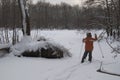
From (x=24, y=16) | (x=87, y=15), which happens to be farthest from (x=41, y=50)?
(x=87, y=15)

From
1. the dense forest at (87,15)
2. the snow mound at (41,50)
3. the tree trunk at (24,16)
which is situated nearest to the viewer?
the dense forest at (87,15)

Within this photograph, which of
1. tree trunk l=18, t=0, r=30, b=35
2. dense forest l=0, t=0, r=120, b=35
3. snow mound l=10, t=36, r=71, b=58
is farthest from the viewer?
tree trunk l=18, t=0, r=30, b=35

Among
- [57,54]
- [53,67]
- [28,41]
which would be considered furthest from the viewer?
[28,41]

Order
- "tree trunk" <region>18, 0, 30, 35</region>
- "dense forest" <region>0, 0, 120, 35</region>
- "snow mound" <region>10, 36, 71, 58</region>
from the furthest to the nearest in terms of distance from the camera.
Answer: "tree trunk" <region>18, 0, 30, 35</region> → "snow mound" <region>10, 36, 71, 58</region> → "dense forest" <region>0, 0, 120, 35</region>

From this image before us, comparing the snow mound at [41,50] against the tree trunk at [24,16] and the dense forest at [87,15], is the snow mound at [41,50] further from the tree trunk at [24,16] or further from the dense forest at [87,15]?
the dense forest at [87,15]

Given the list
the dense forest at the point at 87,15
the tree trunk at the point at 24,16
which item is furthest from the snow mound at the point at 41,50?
the dense forest at the point at 87,15

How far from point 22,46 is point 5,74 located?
5.04m

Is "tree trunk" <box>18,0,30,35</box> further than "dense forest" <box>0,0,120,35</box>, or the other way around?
"tree trunk" <box>18,0,30,35</box>

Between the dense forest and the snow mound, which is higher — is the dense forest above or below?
above

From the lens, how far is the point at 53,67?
11.7 metres

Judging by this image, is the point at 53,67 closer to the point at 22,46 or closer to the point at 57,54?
the point at 57,54

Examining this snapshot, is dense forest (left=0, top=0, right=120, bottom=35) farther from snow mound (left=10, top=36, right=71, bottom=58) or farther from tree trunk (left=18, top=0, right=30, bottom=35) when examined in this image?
snow mound (left=10, top=36, right=71, bottom=58)

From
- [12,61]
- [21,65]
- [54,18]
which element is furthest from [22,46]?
[54,18]

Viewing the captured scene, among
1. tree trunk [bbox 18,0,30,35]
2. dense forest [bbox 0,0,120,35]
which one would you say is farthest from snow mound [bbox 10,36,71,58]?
dense forest [bbox 0,0,120,35]
